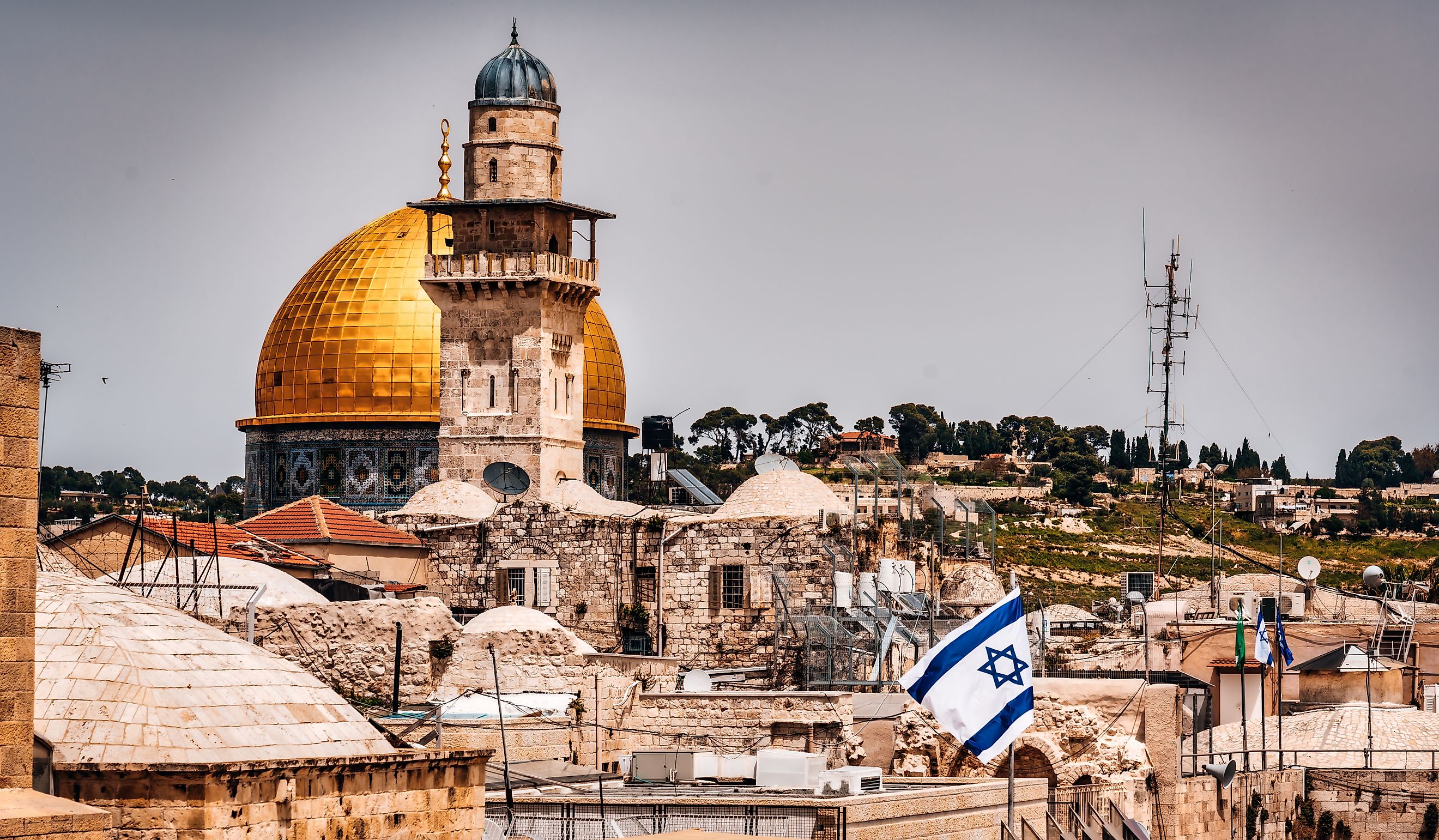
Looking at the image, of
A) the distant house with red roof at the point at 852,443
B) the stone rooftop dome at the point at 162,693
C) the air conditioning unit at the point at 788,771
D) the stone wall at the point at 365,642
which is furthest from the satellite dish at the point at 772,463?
the distant house with red roof at the point at 852,443

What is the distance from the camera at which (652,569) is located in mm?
38625

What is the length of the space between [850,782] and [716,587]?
16.9 metres

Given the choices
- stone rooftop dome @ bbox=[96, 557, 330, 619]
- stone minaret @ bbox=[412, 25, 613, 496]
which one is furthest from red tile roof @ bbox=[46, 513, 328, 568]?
stone minaret @ bbox=[412, 25, 613, 496]

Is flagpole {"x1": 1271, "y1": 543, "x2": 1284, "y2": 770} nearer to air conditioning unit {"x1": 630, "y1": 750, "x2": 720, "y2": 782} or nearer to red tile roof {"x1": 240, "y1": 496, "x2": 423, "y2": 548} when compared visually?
air conditioning unit {"x1": 630, "y1": 750, "x2": 720, "y2": 782}

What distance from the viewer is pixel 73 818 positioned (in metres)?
11.5

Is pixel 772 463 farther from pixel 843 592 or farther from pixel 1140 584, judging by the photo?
pixel 1140 584

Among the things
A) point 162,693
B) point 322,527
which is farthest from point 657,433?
point 162,693

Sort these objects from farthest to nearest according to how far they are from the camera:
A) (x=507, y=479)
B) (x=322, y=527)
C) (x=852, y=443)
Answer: (x=852, y=443), (x=507, y=479), (x=322, y=527)

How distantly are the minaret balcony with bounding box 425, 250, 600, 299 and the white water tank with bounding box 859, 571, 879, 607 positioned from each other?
9.62m

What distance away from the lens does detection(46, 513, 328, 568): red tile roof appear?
109 feet

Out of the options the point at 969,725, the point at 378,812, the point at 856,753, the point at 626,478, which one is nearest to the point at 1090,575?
the point at 626,478

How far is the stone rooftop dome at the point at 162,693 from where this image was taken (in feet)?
45.6

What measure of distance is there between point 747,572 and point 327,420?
1701 cm

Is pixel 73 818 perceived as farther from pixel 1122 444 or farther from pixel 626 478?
pixel 1122 444
